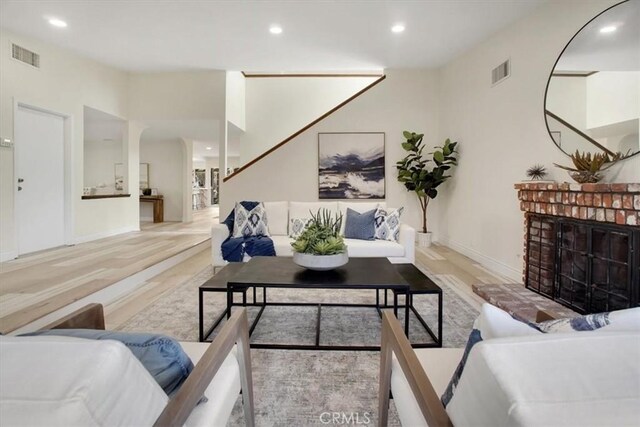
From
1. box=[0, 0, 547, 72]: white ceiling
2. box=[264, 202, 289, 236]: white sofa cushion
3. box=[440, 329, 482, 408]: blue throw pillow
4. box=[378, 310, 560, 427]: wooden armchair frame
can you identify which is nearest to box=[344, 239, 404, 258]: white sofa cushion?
box=[264, 202, 289, 236]: white sofa cushion

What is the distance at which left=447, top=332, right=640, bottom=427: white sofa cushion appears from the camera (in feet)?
1.77

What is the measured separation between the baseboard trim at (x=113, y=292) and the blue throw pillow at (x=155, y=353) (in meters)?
2.07

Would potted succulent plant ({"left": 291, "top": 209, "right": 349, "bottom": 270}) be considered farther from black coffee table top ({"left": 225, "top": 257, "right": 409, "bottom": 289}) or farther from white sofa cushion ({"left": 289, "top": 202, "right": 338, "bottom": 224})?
white sofa cushion ({"left": 289, "top": 202, "right": 338, "bottom": 224})

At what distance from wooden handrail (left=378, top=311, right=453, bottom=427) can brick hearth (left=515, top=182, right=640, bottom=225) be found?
2.04m

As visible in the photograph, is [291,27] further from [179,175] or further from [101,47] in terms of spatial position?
[179,175]

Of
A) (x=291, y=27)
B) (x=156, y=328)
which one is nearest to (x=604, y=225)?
(x=156, y=328)

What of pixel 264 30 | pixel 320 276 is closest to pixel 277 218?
pixel 320 276

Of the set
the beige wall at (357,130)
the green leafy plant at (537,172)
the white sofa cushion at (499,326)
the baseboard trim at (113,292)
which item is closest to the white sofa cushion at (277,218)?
the baseboard trim at (113,292)

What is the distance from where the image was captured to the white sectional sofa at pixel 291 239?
12.2 feet

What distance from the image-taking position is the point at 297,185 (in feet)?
19.8

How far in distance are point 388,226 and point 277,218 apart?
4.62 feet

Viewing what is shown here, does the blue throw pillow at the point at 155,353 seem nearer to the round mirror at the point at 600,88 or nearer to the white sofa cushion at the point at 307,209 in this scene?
the round mirror at the point at 600,88

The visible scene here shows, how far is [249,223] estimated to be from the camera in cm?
405

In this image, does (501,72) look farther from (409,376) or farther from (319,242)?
(409,376)
